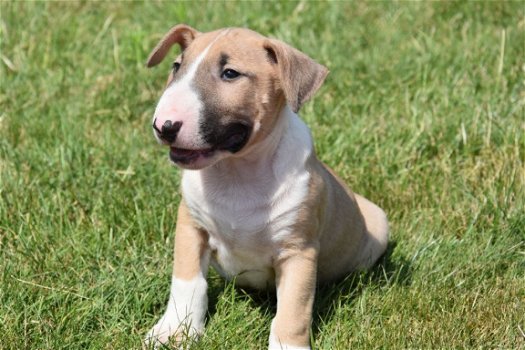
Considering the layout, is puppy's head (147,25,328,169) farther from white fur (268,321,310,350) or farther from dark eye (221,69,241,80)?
white fur (268,321,310,350)

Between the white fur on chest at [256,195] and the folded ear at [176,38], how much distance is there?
571 mm

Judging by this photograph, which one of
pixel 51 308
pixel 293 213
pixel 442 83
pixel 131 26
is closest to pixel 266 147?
pixel 293 213

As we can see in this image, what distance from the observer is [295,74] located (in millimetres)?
3924

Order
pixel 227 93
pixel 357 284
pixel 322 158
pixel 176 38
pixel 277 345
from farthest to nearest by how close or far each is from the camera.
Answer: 1. pixel 322 158
2. pixel 357 284
3. pixel 176 38
4. pixel 277 345
5. pixel 227 93

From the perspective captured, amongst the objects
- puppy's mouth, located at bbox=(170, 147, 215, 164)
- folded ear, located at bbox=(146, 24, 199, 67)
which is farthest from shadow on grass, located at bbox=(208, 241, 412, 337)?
folded ear, located at bbox=(146, 24, 199, 67)

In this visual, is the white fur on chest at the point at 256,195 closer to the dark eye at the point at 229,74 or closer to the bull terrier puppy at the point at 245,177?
the bull terrier puppy at the point at 245,177

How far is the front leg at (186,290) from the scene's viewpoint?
4219 millimetres

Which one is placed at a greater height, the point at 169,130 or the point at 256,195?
the point at 169,130

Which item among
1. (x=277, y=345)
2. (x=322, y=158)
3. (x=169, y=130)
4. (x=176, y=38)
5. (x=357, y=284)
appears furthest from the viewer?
(x=322, y=158)

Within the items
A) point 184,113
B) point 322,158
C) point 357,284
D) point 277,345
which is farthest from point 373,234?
point 184,113

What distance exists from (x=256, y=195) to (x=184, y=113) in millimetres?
682

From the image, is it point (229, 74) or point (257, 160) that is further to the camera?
point (257, 160)

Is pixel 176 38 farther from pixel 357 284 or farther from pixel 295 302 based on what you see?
pixel 357 284

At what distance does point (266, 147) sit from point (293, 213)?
32cm
